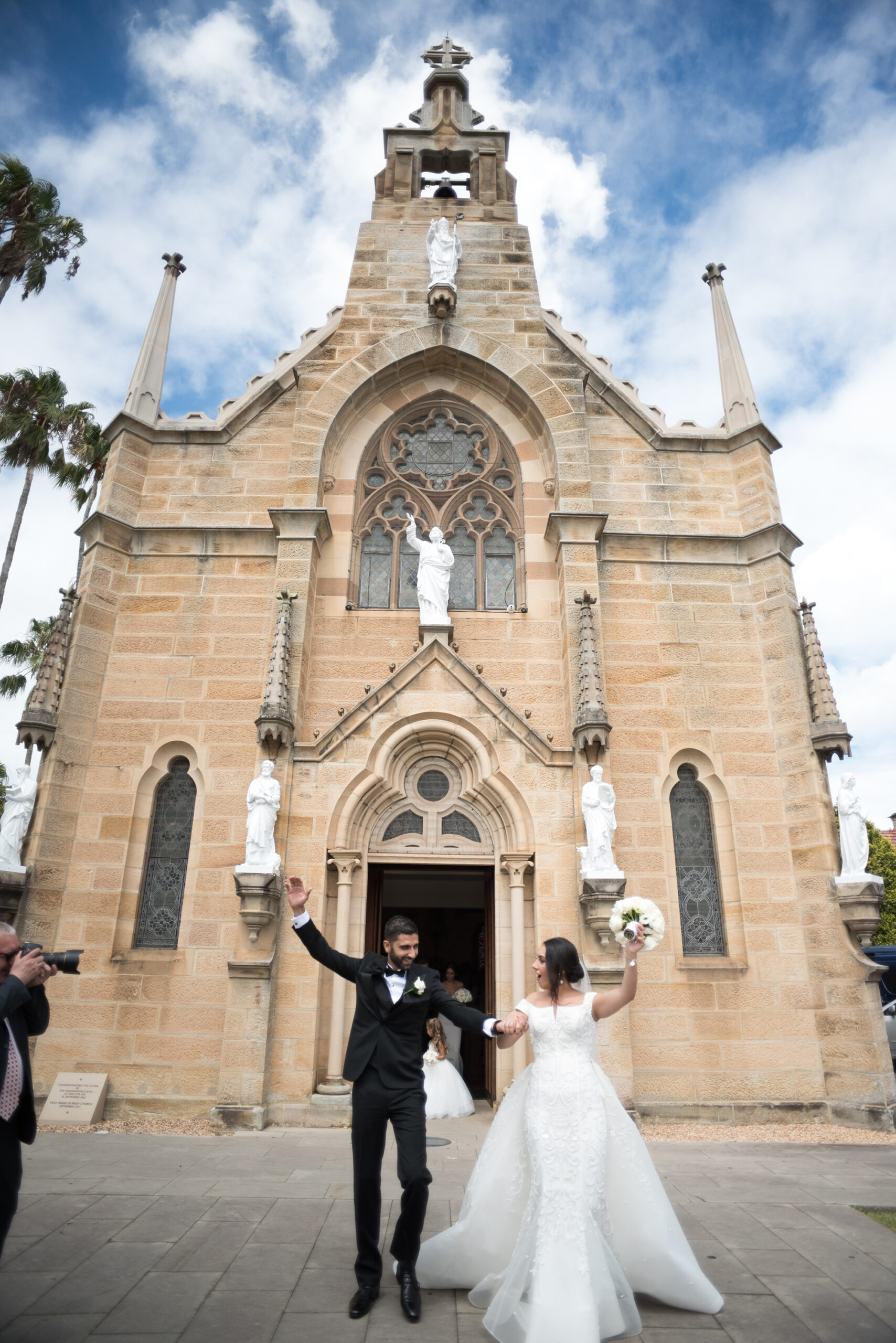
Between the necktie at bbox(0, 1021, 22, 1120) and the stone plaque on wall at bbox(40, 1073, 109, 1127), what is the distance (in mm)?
6251

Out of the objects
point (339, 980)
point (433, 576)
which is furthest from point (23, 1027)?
point (433, 576)

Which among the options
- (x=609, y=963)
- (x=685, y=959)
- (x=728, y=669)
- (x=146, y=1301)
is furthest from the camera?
(x=728, y=669)

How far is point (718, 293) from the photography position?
1326cm

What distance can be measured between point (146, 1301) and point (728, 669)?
9424mm

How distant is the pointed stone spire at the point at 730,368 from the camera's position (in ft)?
40.7

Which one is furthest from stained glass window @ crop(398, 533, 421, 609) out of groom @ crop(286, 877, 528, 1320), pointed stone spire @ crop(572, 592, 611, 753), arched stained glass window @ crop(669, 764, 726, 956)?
groom @ crop(286, 877, 528, 1320)

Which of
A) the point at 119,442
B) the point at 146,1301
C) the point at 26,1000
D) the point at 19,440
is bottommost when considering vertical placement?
the point at 146,1301

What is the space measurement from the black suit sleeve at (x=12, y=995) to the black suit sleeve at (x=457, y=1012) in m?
1.91

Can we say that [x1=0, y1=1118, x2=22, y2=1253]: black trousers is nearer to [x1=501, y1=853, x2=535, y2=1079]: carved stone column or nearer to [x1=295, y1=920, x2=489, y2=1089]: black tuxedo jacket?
[x1=295, y1=920, x2=489, y2=1089]: black tuxedo jacket

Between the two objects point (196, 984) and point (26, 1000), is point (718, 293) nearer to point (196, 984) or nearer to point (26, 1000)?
point (196, 984)

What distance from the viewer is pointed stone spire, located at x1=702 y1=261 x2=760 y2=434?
12.4m

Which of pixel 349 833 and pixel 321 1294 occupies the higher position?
pixel 349 833

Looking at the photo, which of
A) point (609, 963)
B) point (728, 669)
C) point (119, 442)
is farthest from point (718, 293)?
point (609, 963)

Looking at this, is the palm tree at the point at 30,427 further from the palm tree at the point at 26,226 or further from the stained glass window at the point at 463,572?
the stained glass window at the point at 463,572
